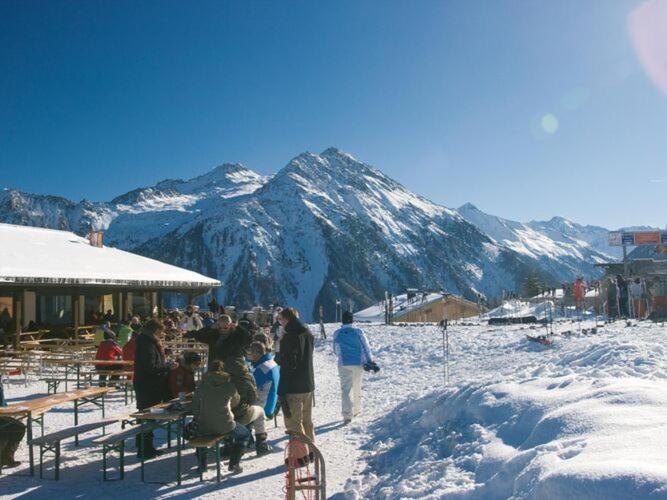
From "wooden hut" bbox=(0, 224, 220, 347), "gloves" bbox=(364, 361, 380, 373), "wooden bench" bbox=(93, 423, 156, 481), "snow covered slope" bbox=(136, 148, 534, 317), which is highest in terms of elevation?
"snow covered slope" bbox=(136, 148, 534, 317)

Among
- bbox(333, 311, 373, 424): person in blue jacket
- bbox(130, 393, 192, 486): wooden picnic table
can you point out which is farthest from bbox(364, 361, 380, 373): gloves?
bbox(130, 393, 192, 486): wooden picnic table

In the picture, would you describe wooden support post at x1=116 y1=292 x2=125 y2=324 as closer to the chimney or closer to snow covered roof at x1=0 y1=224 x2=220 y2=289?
snow covered roof at x1=0 y1=224 x2=220 y2=289

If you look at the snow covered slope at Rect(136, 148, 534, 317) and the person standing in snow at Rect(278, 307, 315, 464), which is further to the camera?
the snow covered slope at Rect(136, 148, 534, 317)

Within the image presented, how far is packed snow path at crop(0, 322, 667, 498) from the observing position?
3637 millimetres

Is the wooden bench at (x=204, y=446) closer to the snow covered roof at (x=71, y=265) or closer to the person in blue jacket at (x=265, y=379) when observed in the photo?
the person in blue jacket at (x=265, y=379)

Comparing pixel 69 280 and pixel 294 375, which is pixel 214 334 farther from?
pixel 69 280

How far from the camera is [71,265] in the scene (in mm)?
19266

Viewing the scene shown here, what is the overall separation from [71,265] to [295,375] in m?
15.7

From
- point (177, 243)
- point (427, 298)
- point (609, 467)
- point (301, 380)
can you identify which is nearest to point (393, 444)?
point (301, 380)

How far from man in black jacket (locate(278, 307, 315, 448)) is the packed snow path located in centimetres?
62

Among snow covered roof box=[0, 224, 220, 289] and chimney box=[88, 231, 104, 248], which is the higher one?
chimney box=[88, 231, 104, 248]

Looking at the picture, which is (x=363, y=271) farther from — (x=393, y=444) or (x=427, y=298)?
(x=393, y=444)

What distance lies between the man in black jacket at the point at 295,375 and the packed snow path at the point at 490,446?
2.02 ft

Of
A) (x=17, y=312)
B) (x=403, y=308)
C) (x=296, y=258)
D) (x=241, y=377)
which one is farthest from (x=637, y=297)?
(x=296, y=258)
